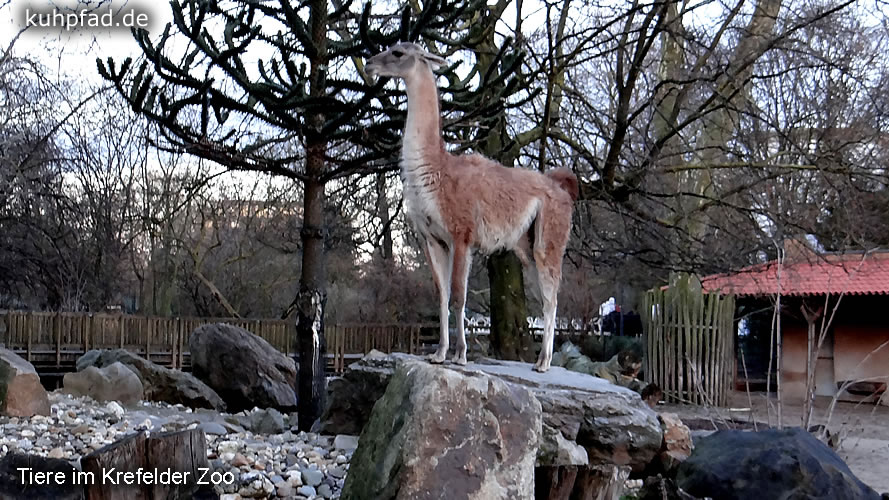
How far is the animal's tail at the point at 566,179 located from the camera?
705 cm

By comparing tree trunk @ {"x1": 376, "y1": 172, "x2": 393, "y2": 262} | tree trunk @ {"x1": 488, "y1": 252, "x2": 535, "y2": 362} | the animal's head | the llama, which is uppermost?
the animal's head

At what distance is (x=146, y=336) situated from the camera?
19.5 metres

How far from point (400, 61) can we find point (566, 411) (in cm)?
312

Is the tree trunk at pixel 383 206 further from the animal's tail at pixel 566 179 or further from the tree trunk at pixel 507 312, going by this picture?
the animal's tail at pixel 566 179

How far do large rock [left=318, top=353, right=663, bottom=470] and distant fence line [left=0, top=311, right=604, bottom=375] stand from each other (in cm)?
1123

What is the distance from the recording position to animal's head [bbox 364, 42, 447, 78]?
595cm

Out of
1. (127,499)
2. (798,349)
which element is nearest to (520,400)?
(127,499)

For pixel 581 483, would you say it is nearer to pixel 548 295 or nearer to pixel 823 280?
pixel 548 295

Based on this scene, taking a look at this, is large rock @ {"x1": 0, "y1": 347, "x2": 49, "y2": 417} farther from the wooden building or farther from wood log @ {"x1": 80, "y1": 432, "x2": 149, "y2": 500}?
the wooden building

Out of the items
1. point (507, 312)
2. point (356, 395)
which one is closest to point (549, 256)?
point (356, 395)

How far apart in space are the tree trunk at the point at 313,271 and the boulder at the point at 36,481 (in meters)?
4.24

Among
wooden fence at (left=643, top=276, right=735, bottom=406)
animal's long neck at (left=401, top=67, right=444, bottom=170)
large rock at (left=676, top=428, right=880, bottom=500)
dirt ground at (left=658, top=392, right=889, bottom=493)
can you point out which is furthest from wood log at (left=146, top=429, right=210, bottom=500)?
wooden fence at (left=643, top=276, right=735, bottom=406)

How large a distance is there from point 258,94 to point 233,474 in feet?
13.0

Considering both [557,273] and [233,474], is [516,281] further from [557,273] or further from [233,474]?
[233,474]
